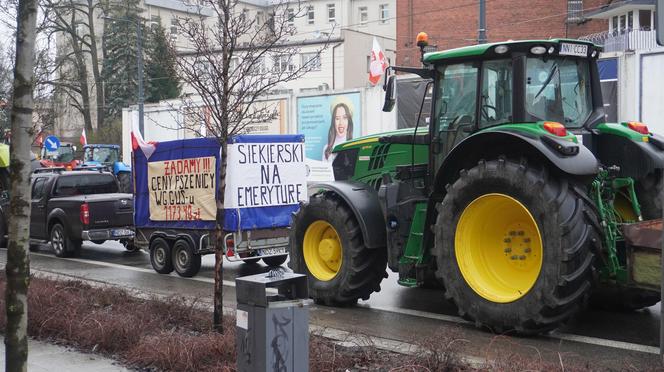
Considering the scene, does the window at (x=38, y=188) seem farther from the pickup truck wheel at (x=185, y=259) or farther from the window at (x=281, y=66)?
the window at (x=281, y=66)

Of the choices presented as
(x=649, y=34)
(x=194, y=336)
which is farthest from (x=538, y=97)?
(x=649, y=34)

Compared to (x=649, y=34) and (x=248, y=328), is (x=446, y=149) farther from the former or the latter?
(x=649, y=34)

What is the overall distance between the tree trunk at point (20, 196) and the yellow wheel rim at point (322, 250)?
534 centimetres

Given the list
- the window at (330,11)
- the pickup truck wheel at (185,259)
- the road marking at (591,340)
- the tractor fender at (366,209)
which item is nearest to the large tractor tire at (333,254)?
the tractor fender at (366,209)

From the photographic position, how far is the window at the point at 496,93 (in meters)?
8.13

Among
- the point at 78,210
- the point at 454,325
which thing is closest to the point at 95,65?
the point at 78,210

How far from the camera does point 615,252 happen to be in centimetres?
730

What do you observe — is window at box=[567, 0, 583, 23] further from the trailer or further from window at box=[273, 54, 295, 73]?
window at box=[273, 54, 295, 73]

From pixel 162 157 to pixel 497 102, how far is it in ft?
23.0

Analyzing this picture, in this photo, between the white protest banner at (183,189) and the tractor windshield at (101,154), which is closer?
the white protest banner at (183,189)

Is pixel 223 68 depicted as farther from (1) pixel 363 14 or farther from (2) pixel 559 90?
(1) pixel 363 14

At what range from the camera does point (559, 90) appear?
8.34 metres

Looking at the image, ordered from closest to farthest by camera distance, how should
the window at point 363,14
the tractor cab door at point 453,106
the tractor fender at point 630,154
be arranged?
1. the tractor fender at point 630,154
2. the tractor cab door at point 453,106
3. the window at point 363,14

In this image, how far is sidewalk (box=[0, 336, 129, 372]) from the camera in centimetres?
644
